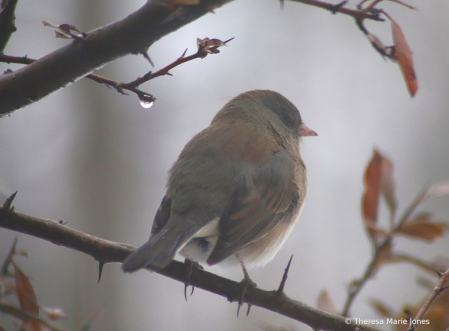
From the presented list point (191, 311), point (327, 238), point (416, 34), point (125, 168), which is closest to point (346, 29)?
point (416, 34)

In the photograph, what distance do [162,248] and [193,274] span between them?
0.16 m

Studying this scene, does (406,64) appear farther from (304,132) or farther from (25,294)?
(304,132)

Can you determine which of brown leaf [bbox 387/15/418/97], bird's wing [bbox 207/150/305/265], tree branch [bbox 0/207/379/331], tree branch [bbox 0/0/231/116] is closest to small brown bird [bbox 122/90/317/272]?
bird's wing [bbox 207/150/305/265]

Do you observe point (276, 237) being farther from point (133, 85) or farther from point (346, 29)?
point (346, 29)

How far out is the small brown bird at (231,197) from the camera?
193cm

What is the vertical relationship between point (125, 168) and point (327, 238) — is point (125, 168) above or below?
above

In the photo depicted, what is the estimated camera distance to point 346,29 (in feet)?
25.6

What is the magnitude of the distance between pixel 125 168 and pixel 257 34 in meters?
3.46

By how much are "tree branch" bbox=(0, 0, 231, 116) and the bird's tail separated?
0.62 meters

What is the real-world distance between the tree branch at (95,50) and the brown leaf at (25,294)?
52 cm

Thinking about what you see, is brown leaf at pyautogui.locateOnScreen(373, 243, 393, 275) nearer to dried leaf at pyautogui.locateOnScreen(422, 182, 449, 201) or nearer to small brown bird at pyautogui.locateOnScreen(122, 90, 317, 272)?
dried leaf at pyautogui.locateOnScreen(422, 182, 449, 201)

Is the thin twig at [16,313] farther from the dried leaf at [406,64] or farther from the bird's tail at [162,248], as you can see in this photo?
the dried leaf at [406,64]

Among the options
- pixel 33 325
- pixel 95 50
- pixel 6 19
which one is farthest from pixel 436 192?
pixel 6 19

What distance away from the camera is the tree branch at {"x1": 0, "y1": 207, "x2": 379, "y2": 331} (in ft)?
4.64
